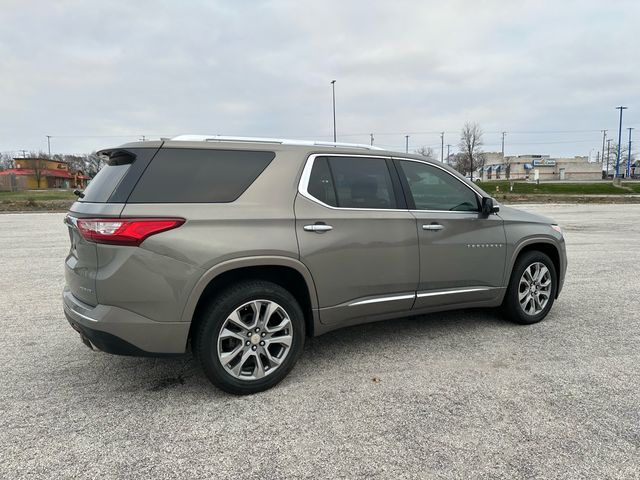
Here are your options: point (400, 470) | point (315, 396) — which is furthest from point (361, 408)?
point (400, 470)

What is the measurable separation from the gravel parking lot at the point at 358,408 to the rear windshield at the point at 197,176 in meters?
1.46

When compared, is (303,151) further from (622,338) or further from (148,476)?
(622,338)

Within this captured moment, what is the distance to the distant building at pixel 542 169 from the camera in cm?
9212

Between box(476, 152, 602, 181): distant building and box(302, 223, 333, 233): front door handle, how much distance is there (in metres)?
93.2

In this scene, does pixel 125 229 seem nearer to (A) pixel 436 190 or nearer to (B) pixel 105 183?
(B) pixel 105 183

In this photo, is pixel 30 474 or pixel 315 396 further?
pixel 315 396

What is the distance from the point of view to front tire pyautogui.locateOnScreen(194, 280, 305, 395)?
311cm

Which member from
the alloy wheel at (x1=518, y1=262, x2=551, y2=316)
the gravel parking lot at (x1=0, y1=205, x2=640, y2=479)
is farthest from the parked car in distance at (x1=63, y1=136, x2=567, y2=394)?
the alloy wheel at (x1=518, y1=262, x2=551, y2=316)

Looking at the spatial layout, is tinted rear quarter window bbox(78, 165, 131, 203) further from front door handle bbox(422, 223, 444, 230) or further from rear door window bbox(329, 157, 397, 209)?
front door handle bbox(422, 223, 444, 230)

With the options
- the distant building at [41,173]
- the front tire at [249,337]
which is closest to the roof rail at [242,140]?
the front tire at [249,337]

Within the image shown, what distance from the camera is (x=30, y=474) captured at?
7.86 ft

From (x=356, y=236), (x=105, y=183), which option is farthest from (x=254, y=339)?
(x=105, y=183)

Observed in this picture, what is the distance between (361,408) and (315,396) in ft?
1.20

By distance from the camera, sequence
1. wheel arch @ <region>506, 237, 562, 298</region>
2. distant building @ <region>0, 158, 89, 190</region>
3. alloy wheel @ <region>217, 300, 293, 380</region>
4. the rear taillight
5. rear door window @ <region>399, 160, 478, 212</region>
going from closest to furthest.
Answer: the rear taillight, alloy wheel @ <region>217, 300, 293, 380</region>, rear door window @ <region>399, 160, 478, 212</region>, wheel arch @ <region>506, 237, 562, 298</region>, distant building @ <region>0, 158, 89, 190</region>
